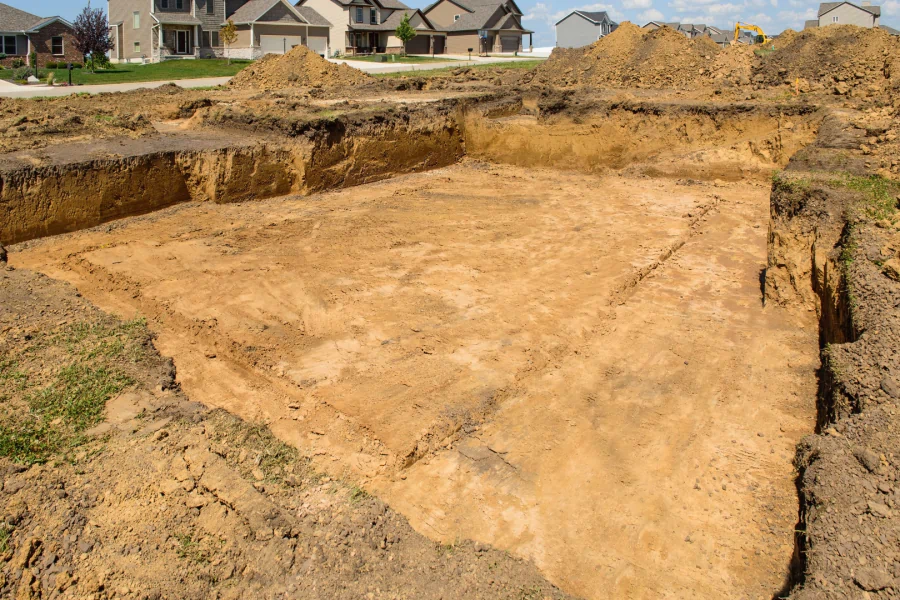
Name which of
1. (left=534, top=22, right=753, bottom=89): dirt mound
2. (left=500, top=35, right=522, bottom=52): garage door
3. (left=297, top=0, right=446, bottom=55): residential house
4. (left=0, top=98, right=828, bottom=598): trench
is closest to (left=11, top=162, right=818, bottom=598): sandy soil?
(left=0, top=98, right=828, bottom=598): trench

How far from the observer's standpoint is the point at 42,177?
914 cm

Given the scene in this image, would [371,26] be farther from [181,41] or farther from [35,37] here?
[35,37]

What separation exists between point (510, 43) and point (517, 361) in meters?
46.8

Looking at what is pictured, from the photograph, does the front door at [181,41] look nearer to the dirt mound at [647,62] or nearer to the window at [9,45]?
the window at [9,45]

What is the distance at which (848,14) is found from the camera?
155 feet

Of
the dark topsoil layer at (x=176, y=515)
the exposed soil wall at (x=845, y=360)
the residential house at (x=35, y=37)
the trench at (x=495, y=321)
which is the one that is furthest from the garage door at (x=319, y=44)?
the dark topsoil layer at (x=176, y=515)

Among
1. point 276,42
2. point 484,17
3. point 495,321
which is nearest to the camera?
point 495,321

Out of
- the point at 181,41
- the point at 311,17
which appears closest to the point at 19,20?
the point at 181,41

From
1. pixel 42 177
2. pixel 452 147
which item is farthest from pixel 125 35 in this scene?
pixel 42 177

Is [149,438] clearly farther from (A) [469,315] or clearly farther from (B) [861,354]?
(B) [861,354]

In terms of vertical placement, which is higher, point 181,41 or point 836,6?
point 836,6

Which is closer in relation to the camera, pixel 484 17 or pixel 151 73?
pixel 151 73

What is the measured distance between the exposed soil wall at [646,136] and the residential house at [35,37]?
94.4ft

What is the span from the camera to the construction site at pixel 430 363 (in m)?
3.83
